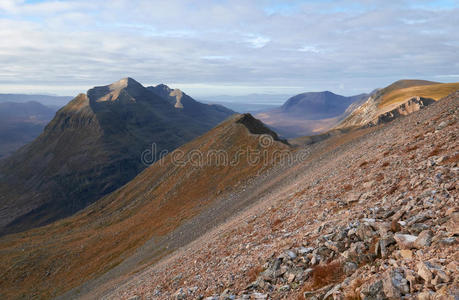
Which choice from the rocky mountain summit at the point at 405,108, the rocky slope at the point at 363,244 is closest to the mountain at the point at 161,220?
the rocky slope at the point at 363,244

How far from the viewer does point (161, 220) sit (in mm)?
54625

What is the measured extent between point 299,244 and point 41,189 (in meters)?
208

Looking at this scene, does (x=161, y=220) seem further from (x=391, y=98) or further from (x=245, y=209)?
(x=391, y=98)

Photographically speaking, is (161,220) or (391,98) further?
(391,98)

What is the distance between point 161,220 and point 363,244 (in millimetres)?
49073

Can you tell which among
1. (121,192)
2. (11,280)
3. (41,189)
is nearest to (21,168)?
(41,189)

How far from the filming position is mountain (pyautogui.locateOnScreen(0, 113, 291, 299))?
42500mm

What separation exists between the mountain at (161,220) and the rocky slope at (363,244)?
2043 centimetres

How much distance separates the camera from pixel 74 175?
630ft

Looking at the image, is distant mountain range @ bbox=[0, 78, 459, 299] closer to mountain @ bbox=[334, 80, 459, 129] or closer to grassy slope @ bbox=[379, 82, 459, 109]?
mountain @ bbox=[334, 80, 459, 129]

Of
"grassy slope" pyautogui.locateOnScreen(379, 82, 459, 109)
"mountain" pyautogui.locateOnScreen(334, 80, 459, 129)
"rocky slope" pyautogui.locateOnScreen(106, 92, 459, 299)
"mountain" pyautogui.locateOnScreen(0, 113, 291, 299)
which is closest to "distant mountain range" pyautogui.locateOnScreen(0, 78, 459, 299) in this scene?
"rocky slope" pyautogui.locateOnScreen(106, 92, 459, 299)

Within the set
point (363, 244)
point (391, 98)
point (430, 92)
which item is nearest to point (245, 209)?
point (363, 244)

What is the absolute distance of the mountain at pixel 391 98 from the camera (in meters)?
94.4

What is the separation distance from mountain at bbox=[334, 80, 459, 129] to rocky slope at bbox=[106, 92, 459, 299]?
3180 inches
